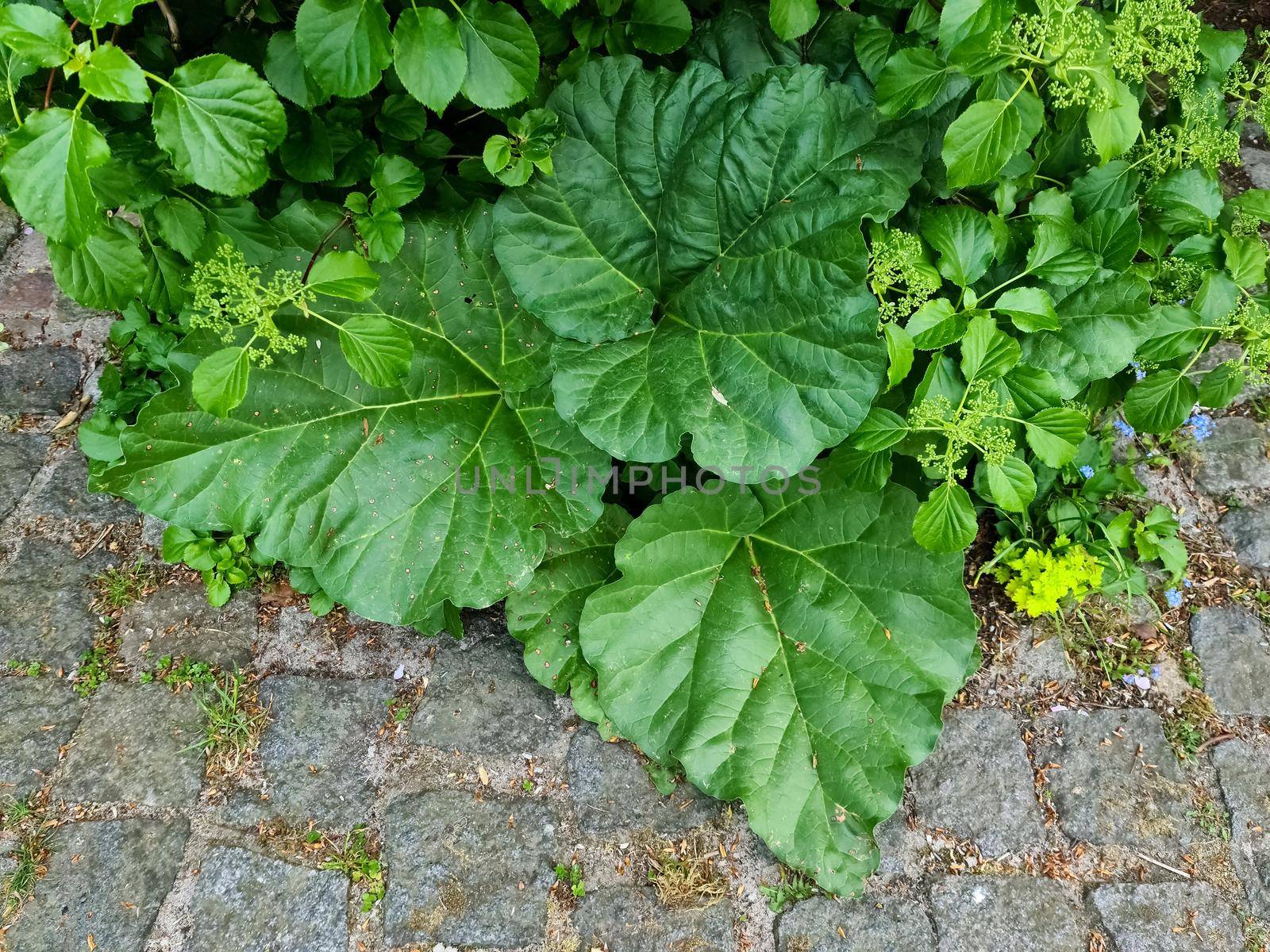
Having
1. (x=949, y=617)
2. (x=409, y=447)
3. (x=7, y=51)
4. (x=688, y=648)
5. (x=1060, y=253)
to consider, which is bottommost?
(x=688, y=648)

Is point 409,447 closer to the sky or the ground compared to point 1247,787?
closer to the sky

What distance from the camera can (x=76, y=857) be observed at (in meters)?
1.92

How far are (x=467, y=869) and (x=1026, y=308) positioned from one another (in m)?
1.66

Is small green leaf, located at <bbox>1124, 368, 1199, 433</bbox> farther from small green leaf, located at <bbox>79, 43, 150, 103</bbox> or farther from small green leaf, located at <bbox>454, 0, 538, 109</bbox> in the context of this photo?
small green leaf, located at <bbox>79, 43, 150, 103</bbox>

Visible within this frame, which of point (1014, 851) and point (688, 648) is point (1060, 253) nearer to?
point (688, 648)

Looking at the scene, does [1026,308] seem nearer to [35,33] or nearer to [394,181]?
[394,181]

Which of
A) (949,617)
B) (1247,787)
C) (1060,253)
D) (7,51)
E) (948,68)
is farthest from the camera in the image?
(1247,787)

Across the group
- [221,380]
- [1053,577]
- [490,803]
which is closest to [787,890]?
[490,803]

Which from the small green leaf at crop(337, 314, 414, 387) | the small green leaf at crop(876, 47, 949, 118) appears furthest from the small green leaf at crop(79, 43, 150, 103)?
the small green leaf at crop(876, 47, 949, 118)

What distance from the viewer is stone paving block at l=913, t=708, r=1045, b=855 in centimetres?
207

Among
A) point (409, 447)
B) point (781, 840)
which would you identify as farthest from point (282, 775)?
point (781, 840)

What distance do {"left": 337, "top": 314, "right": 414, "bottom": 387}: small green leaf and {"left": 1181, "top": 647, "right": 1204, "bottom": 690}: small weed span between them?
2.09 meters

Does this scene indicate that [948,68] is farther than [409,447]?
No

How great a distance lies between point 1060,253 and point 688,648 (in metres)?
1.14
